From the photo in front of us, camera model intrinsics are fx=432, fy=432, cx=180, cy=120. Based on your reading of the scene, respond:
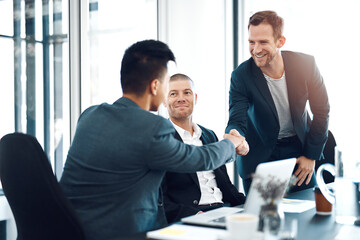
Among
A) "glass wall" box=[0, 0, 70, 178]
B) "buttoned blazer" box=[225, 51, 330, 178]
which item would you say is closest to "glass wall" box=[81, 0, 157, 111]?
"glass wall" box=[0, 0, 70, 178]

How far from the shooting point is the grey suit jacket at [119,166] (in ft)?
4.71

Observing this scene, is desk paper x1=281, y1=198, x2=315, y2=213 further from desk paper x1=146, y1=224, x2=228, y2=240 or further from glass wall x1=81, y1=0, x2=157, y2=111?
glass wall x1=81, y1=0, x2=157, y2=111

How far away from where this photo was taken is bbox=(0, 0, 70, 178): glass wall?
2582 millimetres

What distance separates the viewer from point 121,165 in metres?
1.45

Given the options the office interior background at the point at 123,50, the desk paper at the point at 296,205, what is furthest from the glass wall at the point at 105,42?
the desk paper at the point at 296,205

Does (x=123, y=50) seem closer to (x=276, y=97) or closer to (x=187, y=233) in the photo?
(x=276, y=97)

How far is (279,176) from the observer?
1.38 m

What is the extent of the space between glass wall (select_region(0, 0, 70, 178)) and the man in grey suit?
4.11 ft

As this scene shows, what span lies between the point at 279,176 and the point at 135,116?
0.51 metres

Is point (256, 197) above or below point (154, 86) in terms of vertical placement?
below

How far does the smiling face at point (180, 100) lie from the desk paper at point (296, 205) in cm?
90

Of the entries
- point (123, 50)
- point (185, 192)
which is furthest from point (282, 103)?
point (123, 50)

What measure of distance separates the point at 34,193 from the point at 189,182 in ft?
3.38

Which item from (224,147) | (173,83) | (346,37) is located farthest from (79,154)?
(346,37)
